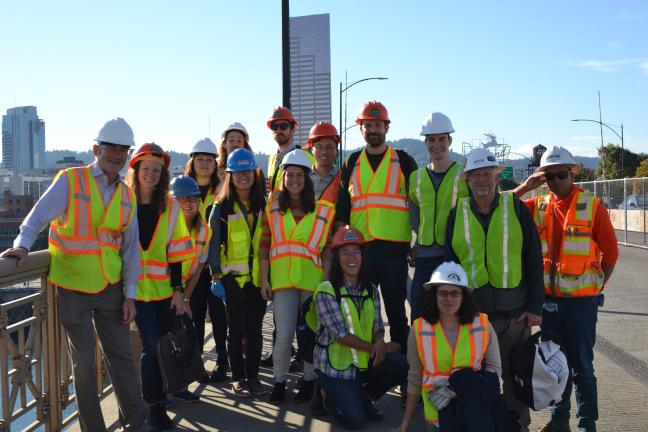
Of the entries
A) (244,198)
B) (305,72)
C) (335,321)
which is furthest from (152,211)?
(305,72)

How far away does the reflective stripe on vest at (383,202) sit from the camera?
569 centimetres

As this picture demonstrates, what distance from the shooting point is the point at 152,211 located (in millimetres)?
5055

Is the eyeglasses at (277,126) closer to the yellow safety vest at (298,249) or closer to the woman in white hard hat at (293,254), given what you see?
the woman in white hard hat at (293,254)

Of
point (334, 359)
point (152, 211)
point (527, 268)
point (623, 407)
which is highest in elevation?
point (152, 211)

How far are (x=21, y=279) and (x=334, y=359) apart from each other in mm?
2350

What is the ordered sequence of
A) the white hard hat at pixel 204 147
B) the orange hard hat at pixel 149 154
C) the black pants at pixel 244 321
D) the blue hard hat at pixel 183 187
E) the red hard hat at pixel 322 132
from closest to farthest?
the orange hard hat at pixel 149 154
the blue hard hat at pixel 183 187
the black pants at pixel 244 321
the red hard hat at pixel 322 132
the white hard hat at pixel 204 147

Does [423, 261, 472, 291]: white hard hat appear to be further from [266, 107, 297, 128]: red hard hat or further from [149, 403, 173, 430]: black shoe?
[266, 107, 297, 128]: red hard hat

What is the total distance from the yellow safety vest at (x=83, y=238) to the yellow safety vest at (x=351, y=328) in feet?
5.53

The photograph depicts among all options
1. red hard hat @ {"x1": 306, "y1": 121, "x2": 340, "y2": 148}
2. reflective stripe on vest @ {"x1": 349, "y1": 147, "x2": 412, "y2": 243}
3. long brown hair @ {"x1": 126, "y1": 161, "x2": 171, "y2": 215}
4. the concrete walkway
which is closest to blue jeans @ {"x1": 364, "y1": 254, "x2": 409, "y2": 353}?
reflective stripe on vest @ {"x1": 349, "y1": 147, "x2": 412, "y2": 243}

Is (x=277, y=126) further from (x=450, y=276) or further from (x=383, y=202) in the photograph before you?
(x=450, y=276)

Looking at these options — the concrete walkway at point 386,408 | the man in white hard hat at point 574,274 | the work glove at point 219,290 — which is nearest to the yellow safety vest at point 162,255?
the work glove at point 219,290

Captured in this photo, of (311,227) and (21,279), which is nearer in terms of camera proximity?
(21,279)

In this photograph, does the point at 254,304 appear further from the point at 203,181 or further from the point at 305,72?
the point at 305,72

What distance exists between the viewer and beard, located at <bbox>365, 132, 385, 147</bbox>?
5.82 meters
